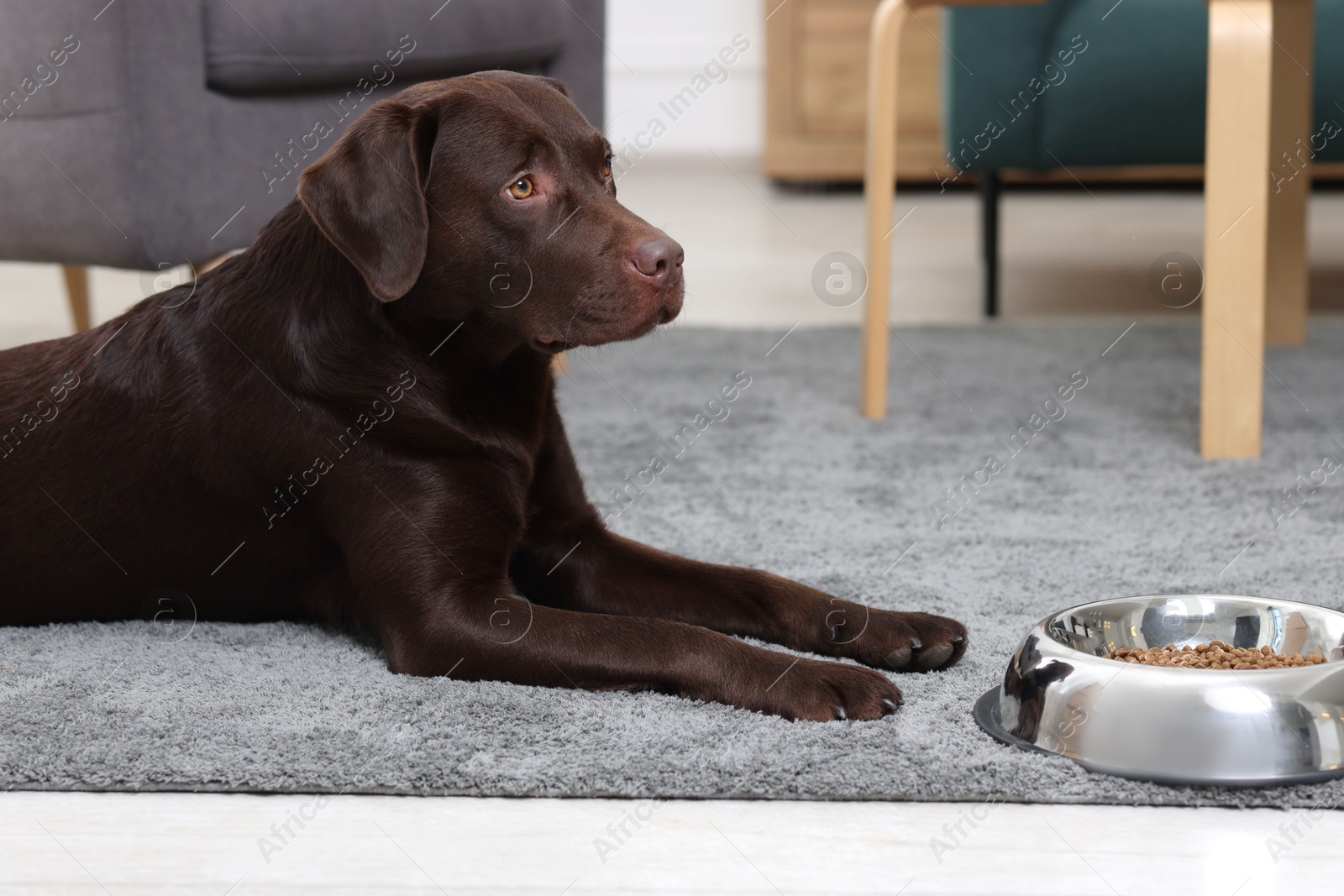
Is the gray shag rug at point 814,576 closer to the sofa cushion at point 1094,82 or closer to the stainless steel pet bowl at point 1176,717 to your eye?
the stainless steel pet bowl at point 1176,717

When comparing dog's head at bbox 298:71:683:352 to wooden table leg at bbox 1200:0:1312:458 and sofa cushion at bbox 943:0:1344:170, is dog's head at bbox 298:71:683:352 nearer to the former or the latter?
wooden table leg at bbox 1200:0:1312:458

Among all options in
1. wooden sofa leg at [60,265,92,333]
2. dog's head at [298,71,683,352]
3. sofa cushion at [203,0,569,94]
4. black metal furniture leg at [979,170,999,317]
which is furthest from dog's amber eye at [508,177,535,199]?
black metal furniture leg at [979,170,999,317]

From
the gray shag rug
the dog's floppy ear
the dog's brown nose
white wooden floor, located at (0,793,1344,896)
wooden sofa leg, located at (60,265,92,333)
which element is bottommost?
white wooden floor, located at (0,793,1344,896)

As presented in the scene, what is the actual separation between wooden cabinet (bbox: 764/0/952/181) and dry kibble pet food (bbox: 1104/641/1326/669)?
17.1 ft

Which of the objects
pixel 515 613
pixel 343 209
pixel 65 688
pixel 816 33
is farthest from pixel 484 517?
pixel 816 33

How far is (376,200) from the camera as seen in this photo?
1.39 m

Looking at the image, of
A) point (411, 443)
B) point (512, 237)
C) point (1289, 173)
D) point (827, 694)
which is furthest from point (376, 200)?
point (1289, 173)

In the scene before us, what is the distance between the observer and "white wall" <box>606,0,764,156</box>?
23.6 ft

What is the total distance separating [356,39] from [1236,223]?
1508 millimetres

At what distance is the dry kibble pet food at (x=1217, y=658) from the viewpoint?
1.25m

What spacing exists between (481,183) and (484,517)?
35cm

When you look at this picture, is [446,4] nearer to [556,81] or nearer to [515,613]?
[556,81]

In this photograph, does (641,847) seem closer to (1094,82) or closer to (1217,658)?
(1217,658)

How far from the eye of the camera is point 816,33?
253 inches
